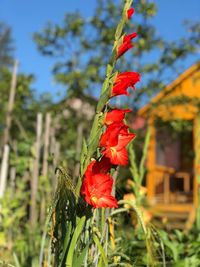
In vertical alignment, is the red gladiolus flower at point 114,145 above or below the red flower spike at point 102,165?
above

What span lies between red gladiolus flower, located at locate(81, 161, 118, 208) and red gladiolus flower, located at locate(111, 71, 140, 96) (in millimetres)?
231

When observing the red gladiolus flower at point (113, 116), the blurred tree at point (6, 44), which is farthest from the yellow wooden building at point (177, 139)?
the blurred tree at point (6, 44)

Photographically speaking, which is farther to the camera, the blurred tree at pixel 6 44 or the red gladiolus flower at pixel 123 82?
the blurred tree at pixel 6 44

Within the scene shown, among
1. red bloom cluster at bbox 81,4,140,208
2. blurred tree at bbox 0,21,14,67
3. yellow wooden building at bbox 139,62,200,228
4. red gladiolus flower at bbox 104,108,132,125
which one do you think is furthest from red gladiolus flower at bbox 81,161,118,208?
blurred tree at bbox 0,21,14,67

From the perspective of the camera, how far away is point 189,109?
10102 mm

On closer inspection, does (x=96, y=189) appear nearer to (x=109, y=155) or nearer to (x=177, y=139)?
(x=109, y=155)

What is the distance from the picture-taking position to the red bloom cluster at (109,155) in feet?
5.16

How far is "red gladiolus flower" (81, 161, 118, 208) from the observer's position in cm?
156

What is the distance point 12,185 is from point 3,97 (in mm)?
4112

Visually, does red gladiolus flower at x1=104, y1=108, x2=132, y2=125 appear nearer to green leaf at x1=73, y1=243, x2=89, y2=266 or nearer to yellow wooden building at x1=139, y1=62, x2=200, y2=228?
green leaf at x1=73, y1=243, x2=89, y2=266

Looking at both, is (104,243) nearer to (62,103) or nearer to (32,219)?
(32,219)

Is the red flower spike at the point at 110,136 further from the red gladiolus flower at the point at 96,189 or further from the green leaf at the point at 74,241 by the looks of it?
the green leaf at the point at 74,241

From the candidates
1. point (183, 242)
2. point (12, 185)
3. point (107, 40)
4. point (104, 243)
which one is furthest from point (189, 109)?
point (104, 243)

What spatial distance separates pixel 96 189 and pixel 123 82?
338 mm
